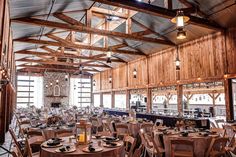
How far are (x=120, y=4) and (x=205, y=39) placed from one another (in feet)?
17.1

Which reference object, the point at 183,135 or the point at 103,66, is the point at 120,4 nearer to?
the point at 183,135

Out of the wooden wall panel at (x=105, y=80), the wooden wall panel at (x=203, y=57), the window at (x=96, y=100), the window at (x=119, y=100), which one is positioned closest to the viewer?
the wooden wall panel at (x=203, y=57)

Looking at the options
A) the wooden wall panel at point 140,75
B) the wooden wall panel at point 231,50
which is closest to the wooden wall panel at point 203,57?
the wooden wall panel at point 231,50

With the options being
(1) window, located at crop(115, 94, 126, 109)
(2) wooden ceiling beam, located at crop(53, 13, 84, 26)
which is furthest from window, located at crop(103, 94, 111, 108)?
(2) wooden ceiling beam, located at crop(53, 13, 84, 26)

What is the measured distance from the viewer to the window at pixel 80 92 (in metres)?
23.0

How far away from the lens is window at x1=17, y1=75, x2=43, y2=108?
21109mm

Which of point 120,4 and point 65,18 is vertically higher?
point 65,18

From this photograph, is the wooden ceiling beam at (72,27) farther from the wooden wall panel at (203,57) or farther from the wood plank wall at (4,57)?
the wooden wall panel at (203,57)

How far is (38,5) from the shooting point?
6770 mm

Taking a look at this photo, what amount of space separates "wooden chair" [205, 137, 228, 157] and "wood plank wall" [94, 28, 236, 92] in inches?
175

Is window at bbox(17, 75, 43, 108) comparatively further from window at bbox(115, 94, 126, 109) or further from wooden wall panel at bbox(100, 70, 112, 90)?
window at bbox(115, 94, 126, 109)

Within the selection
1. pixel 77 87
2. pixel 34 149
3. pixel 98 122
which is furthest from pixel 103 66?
pixel 34 149

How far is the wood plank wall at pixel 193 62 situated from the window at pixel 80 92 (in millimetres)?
9766

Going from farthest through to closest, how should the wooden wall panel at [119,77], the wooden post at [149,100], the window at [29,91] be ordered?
the window at [29,91] < the wooden wall panel at [119,77] < the wooden post at [149,100]
